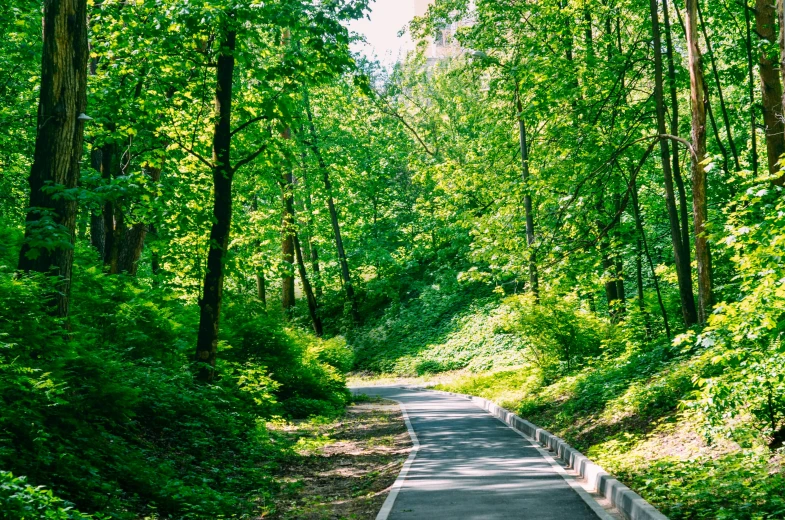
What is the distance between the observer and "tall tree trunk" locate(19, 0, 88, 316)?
9.42 metres

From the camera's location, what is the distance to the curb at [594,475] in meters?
7.07

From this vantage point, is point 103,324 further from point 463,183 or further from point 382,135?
point 382,135

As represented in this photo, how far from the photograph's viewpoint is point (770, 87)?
12.7 meters

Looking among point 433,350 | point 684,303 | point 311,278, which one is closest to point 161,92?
point 684,303

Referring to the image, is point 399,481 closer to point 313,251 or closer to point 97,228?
point 97,228

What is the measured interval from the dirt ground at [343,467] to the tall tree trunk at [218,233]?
105 inches

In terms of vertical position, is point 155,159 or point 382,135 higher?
point 382,135

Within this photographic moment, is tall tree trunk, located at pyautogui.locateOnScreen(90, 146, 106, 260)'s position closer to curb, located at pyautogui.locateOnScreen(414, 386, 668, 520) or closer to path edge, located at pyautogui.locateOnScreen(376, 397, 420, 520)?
path edge, located at pyautogui.locateOnScreen(376, 397, 420, 520)

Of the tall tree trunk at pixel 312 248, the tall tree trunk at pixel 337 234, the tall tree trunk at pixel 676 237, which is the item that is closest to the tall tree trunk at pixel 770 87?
the tall tree trunk at pixel 676 237

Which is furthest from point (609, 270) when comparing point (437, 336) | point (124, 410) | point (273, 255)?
point (437, 336)

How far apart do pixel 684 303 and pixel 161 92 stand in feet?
42.1

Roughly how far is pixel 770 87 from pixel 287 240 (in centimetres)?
2635

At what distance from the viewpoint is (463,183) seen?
30.1 meters

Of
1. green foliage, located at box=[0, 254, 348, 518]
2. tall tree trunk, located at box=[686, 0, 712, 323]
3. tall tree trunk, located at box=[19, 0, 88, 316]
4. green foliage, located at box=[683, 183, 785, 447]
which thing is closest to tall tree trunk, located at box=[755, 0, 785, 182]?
tall tree trunk, located at box=[686, 0, 712, 323]
